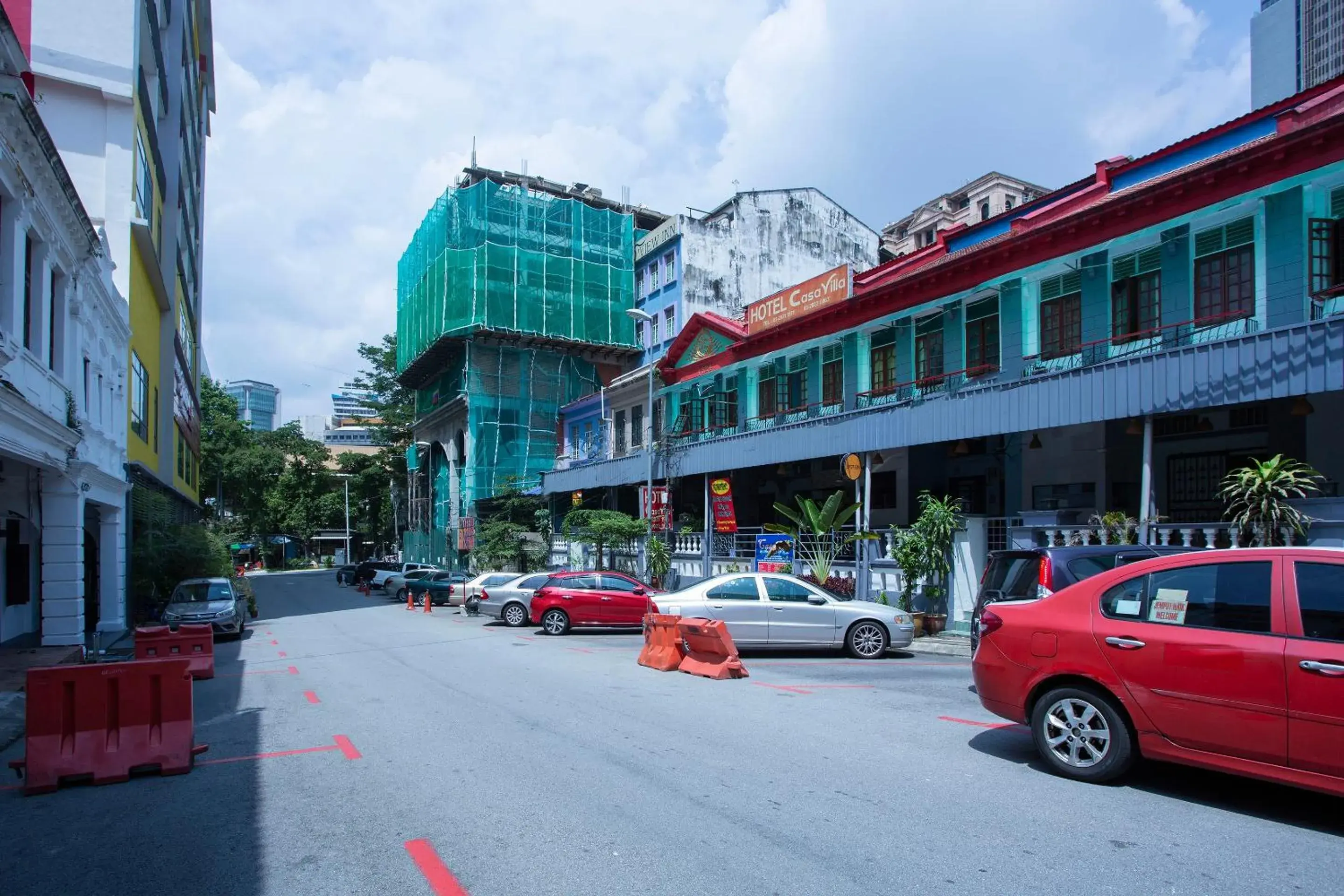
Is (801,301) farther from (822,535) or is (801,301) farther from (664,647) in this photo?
(664,647)

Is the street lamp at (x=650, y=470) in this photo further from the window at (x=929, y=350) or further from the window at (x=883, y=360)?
the window at (x=929, y=350)

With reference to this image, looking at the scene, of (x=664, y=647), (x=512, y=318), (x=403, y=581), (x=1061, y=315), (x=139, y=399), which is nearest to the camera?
(x=664, y=647)

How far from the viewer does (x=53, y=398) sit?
15.1m

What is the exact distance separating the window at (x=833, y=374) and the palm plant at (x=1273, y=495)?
11579 mm

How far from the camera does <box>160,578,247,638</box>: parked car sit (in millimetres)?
19688

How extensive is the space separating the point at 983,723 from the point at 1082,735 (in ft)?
7.61

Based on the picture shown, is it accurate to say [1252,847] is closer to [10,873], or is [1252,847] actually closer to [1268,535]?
[10,873]

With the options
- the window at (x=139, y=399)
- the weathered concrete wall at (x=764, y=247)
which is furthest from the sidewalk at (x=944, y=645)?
Result: the weathered concrete wall at (x=764, y=247)

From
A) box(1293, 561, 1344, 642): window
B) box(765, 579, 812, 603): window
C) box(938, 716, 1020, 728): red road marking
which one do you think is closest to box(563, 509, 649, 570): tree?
box(765, 579, 812, 603): window

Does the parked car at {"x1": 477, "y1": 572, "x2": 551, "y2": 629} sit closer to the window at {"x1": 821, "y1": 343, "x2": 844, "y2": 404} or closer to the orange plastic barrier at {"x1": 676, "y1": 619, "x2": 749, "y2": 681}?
the window at {"x1": 821, "y1": 343, "x2": 844, "y2": 404}

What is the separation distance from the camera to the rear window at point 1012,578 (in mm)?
10555

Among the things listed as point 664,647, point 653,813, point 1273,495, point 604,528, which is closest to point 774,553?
point 604,528

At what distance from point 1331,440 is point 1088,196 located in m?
6.64

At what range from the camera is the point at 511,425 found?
148ft
